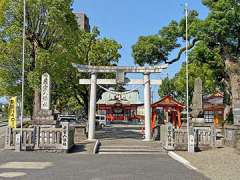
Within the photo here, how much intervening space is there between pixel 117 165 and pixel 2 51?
13.0 m

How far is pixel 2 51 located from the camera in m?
23.1

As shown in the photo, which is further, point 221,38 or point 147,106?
point 221,38

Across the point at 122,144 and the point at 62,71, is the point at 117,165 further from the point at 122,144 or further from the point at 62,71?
the point at 62,71

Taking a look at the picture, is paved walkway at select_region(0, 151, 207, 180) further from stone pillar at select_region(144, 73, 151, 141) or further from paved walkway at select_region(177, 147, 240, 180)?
stone pillar at select_region(144, 73, 151, 141)

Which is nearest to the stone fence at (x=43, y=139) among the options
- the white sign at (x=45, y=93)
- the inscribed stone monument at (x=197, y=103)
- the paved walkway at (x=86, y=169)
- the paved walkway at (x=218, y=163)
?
the paved walkway at (x=86, y=169)

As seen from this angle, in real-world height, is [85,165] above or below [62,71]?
below

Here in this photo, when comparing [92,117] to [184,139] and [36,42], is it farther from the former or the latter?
[184,139]

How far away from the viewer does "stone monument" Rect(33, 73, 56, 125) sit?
19.9 m

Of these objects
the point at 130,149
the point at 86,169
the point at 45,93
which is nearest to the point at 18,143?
the point at 45,93

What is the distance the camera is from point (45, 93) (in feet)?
66.7

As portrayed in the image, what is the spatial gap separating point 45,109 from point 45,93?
34.1 inches

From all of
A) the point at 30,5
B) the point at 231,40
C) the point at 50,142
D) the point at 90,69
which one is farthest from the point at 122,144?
the point at 231,40

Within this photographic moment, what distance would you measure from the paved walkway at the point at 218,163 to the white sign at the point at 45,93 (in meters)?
7.97

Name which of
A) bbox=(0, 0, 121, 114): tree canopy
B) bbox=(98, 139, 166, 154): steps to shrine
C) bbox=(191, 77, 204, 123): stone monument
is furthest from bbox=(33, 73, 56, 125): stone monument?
bbox=(191, 77, 204, 123): stone monument
